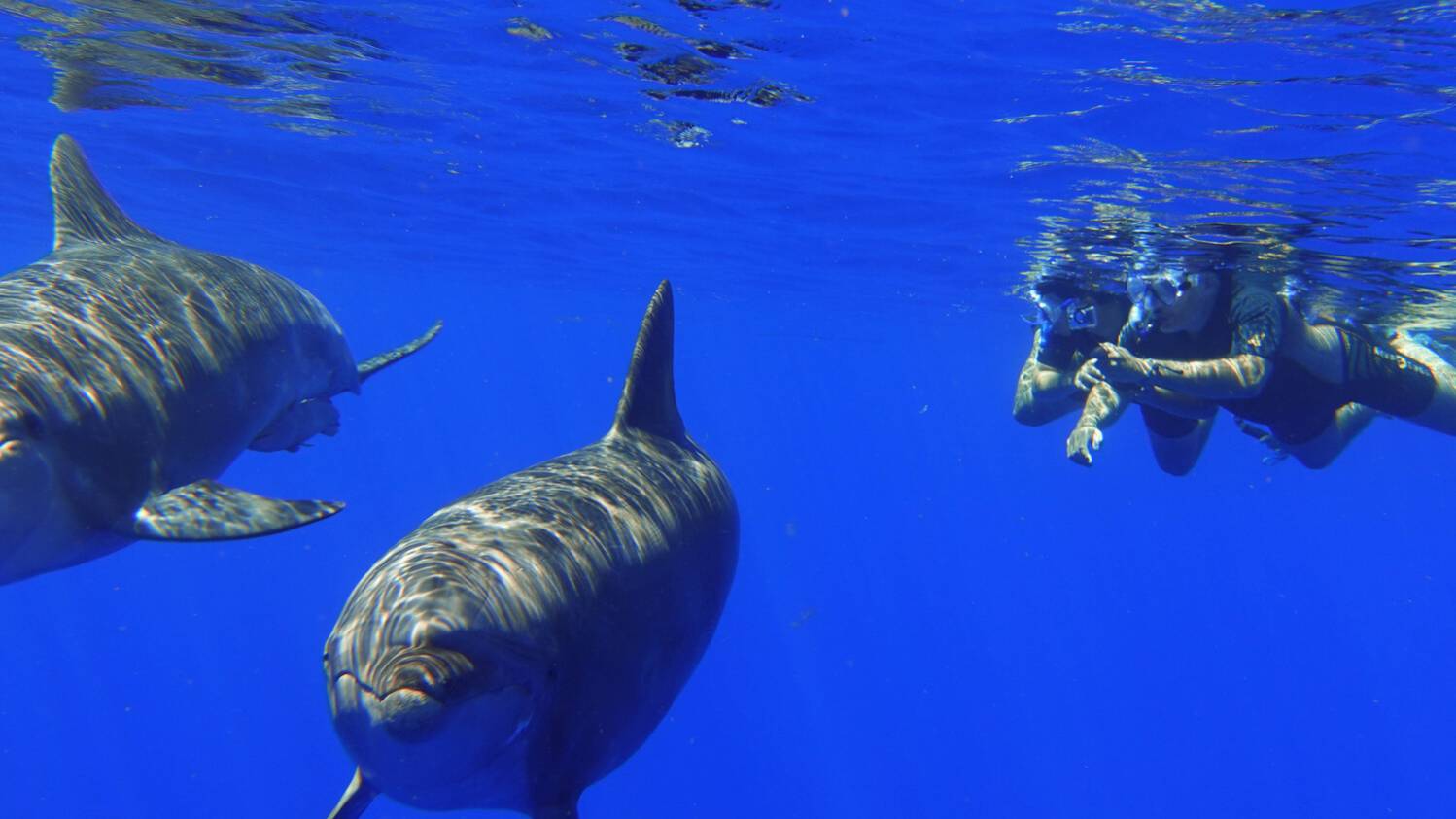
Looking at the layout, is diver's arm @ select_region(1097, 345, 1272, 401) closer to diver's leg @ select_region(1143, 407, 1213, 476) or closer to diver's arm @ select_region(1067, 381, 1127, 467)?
diver's arm @ select_region(1067, 381, 1127, 467)

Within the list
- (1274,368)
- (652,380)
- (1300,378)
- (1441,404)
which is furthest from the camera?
(1441,404)

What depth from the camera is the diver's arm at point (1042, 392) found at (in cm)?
1223

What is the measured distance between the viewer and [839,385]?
9569 centimetres

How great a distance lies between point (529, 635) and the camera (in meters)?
3.97

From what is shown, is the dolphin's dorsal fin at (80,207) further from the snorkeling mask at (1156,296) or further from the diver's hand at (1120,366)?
the snorkeling mask at (1156,296)

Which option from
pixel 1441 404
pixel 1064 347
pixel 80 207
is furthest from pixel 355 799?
pixel 1441 404

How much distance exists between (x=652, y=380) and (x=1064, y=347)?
7020 mm

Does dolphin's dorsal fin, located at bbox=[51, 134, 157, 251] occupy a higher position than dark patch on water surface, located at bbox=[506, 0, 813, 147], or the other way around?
dark patch on water surface, located at bbox=[506, 0, 813, 147]

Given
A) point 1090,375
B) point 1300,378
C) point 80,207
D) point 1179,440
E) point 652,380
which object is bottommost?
point 1179,440

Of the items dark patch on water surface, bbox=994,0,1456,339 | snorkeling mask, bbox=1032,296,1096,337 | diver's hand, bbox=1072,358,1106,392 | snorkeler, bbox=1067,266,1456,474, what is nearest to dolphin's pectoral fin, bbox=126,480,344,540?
diver's hand, bbox=1072,358,1106,392

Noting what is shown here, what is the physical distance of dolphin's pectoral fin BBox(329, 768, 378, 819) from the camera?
4.29 meters

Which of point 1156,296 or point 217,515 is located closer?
point 217,515

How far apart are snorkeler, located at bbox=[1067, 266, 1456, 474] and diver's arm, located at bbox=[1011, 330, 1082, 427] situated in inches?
38.6

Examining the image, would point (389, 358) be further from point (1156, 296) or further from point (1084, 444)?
point (1156, 296)
